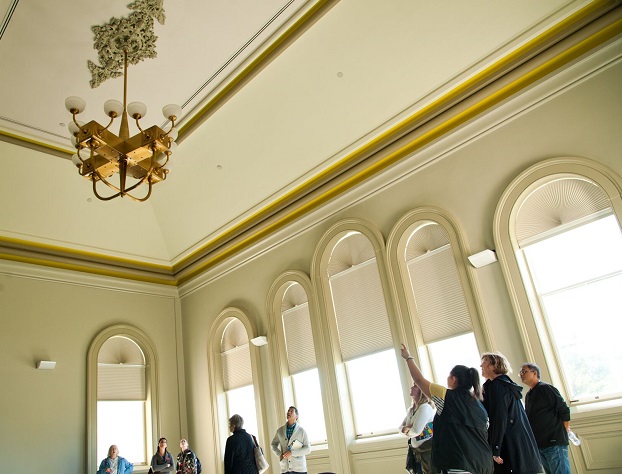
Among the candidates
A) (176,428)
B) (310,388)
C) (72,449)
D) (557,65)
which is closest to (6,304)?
(72,449)

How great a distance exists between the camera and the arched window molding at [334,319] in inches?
281

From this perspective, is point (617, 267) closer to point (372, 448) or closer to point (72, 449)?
point (372, 448)

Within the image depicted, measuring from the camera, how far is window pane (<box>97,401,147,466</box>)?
8836 mm

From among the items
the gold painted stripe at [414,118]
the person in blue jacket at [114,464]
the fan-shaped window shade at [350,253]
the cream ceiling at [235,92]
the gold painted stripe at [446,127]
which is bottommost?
the person in blue jacket at [114,464]

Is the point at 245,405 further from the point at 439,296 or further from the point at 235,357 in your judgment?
the point at 439,296

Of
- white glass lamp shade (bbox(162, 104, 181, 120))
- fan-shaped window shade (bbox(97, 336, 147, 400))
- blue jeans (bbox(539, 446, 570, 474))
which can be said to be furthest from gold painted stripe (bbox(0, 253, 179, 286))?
blue jeans (bbox(539, 446, 570, 474))

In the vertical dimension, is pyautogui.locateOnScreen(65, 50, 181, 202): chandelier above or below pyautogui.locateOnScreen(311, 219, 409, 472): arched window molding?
above

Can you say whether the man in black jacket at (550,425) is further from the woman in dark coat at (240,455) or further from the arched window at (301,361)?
the arched window at (301,361)

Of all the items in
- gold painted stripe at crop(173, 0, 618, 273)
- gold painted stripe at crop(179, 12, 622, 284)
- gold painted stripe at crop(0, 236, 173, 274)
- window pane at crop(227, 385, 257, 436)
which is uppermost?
gold painted stripe at crop(173, 0, 618, 273)

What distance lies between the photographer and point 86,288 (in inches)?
370

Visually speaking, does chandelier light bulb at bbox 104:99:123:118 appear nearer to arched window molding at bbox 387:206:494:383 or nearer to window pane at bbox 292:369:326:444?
arched window molding at bbox 387:206:494:383

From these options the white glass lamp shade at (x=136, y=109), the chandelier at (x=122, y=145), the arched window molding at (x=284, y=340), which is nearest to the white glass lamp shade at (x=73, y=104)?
the chandelier at (x=122, y=145)

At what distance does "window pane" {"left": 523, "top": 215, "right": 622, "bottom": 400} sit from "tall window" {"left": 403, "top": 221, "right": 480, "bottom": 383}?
0.98 meters

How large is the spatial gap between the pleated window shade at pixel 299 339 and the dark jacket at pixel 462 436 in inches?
186
